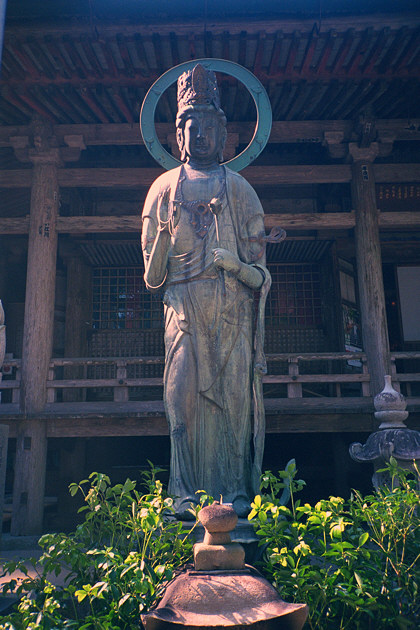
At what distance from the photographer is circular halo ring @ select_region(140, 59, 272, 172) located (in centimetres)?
434

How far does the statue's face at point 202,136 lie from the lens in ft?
13.3

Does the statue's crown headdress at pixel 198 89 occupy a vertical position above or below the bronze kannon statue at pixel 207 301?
above

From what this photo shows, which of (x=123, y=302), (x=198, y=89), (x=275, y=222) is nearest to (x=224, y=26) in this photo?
(x=275, y=222)

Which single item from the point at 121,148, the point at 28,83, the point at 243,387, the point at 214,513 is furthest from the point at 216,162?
the point at 121,148

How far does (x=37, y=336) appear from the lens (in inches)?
312

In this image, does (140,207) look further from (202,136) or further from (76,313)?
(202,136)

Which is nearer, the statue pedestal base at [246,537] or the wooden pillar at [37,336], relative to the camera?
the statue pedestal base at [246,537]

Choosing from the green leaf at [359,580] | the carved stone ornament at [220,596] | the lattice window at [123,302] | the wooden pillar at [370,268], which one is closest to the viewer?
the carved stone ornament at [220,596]

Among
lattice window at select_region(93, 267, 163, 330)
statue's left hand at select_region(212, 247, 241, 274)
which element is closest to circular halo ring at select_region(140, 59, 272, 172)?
statue's left hand at select_region(212, 247, 241, 274)

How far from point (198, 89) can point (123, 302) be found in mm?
7243

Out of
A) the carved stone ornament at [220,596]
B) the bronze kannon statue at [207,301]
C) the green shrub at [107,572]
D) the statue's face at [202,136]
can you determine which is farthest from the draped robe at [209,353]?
the carved stone ornament at [220,596]

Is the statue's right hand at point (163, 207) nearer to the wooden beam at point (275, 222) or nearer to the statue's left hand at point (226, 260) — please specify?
the statue's left hand at point (226, 260)

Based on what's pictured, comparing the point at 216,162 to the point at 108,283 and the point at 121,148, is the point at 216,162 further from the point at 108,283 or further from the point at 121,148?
the point at 108,283

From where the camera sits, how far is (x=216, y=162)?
422 centimetres
